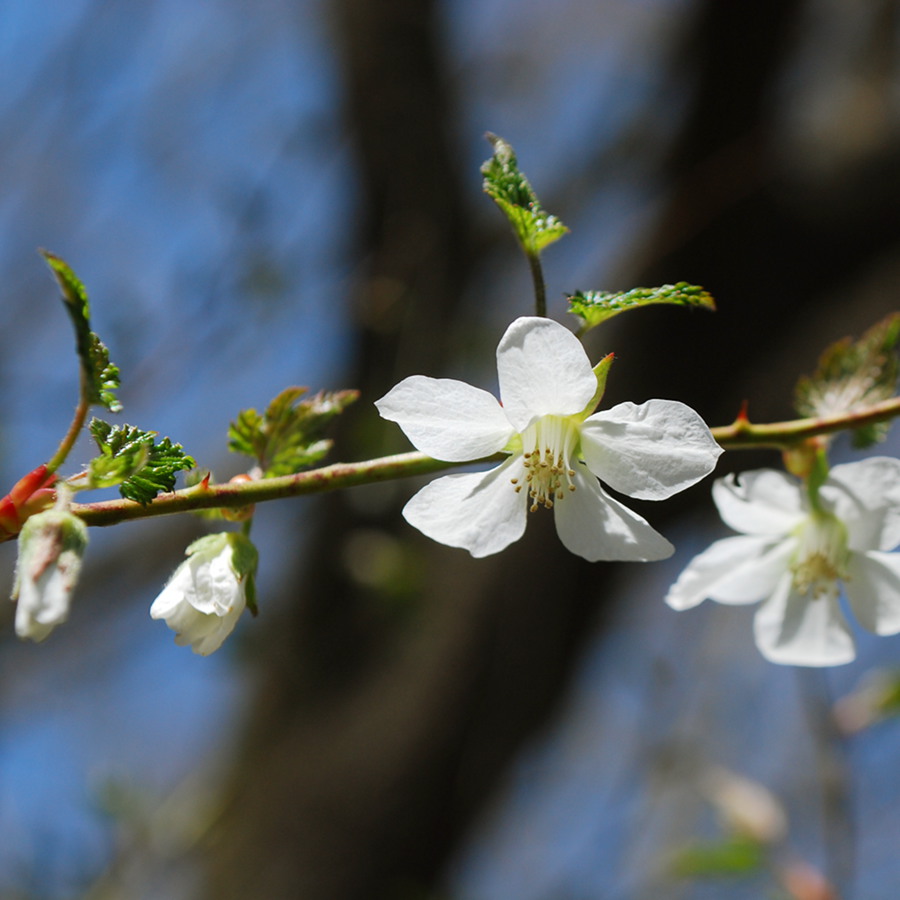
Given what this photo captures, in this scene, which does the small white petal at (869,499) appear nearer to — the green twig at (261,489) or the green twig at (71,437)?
the green twig at (261,489)

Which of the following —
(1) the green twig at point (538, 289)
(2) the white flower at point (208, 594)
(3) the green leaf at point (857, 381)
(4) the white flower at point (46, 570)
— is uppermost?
(3) the green leaf at point (857, 381)

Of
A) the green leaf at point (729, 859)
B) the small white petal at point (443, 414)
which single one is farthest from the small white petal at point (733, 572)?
the green leaf at point (729, 859)

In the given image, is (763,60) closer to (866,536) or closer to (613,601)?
(613,601)

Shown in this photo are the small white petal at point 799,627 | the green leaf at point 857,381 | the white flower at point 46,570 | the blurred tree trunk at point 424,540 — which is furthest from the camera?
the blurred tree trunk at point 424,540

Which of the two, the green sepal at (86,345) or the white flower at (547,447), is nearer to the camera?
the green sepal at (86,345)

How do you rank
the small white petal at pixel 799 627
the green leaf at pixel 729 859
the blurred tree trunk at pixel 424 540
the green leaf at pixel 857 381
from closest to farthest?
the green leaf at pixel 857 381 → the small white petal at pixel 799 627 → the green leaf at pixel 729 859 → the blurred tree trunk at pixel 424 540

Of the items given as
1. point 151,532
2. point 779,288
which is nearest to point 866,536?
point 779,288

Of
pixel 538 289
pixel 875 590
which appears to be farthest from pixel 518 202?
pixel 875 590

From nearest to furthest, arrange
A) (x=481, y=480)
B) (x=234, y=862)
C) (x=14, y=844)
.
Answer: (x=481, y=480), (x=234, y=862), (x=14, y=844)
